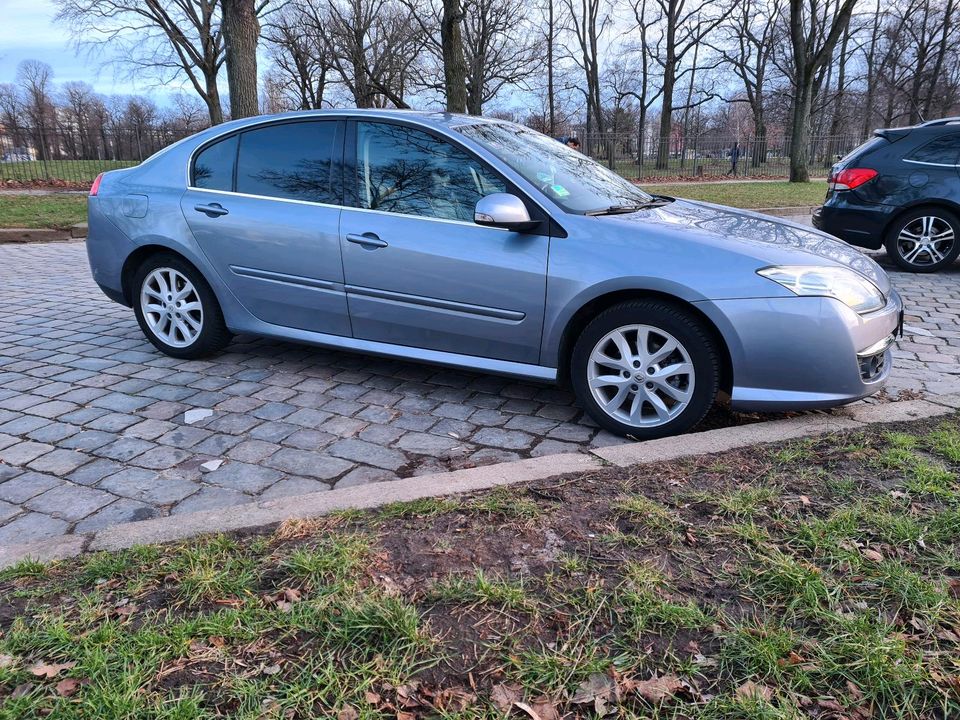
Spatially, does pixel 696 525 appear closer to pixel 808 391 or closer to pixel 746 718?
pixel 746 718

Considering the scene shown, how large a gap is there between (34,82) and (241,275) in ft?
172

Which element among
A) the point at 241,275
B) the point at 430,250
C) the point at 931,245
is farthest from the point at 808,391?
the point at 931,245

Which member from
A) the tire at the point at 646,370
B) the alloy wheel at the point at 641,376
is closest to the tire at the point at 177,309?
the tire at the point at 646,370

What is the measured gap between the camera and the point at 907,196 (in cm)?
780

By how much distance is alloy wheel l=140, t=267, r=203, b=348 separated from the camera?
4.84 metres

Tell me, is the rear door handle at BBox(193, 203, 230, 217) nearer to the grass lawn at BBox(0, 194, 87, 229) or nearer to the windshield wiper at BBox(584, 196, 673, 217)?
the windshield wiper at BBox(584, 196, 673, 217)

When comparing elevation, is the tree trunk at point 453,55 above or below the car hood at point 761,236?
above

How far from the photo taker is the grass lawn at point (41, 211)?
1206 centimetres

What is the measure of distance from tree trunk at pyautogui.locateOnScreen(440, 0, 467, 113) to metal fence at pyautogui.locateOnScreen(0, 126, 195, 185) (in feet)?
36.8

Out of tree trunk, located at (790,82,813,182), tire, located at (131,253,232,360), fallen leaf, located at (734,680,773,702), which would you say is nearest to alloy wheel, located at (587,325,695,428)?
fallen leaf, located at (734,680,773,702)

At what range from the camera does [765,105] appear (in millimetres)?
47031

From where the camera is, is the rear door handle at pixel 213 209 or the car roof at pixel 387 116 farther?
the rear door handle at pixel 213 209

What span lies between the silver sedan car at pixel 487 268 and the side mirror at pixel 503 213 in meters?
0.01

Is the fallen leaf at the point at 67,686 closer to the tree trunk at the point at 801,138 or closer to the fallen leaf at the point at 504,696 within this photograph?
the fallen leaf at the point at 504,696
